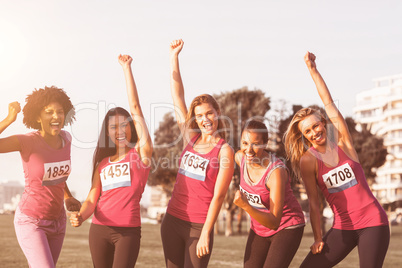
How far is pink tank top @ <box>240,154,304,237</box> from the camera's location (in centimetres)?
563

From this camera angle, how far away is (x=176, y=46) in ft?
22.0

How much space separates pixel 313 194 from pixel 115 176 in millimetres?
2150

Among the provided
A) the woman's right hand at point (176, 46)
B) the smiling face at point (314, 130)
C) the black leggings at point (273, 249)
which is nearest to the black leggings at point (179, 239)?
the black leggings at point (273, 249)

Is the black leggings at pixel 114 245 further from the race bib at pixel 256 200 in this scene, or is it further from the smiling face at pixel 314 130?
the smiling face at pixel 314 130

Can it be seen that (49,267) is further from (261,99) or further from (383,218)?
(261,99)

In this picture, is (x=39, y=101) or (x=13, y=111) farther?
(x=39, y=101)

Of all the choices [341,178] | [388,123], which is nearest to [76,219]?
[341,178]

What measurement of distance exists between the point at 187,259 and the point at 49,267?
4.66 feet

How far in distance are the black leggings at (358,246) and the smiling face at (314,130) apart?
3.29ft

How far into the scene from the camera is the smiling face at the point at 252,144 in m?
5.66

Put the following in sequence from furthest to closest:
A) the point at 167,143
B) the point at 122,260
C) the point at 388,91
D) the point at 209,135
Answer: the point at 388,91 → the point at 167,143 → the point at 209,135 → the point at 122,260

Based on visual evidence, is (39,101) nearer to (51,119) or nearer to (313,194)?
(51,119)

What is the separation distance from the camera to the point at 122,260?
Result: 5504mm

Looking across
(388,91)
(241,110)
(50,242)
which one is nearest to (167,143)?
(241,110)
